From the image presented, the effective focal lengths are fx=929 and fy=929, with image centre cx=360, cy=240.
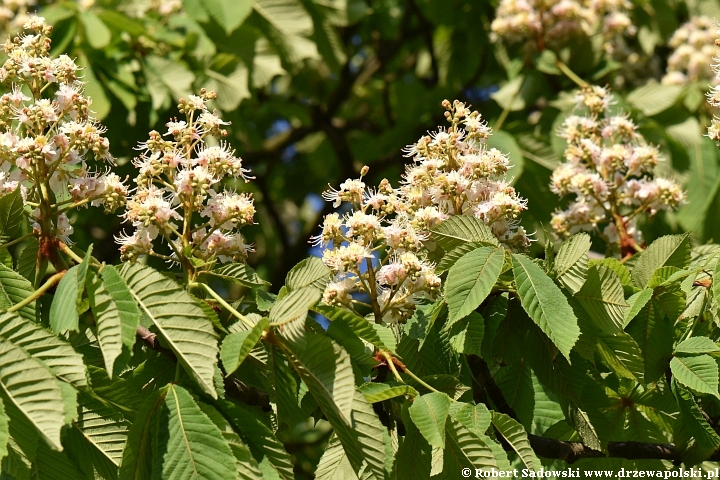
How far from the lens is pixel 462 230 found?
229 cm

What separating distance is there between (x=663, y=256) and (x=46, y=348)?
167cm

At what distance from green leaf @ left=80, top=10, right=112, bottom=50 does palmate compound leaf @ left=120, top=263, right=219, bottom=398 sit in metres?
2.67

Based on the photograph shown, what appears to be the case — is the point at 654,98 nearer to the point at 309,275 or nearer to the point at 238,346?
the point at 309,275

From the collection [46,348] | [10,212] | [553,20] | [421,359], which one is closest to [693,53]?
[553,20]

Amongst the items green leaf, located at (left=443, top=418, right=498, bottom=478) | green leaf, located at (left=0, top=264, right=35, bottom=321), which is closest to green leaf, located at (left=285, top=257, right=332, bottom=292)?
green leaf, located at (left=443, top=418, right=498, bottom=478)

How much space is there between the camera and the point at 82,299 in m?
2.04

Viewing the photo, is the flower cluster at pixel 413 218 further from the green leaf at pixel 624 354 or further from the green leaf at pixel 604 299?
the green leaf at pixel 624 354

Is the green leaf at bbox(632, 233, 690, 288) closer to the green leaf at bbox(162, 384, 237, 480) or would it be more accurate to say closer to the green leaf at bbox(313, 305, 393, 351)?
the green leaf at bbox(313, 305, 393, 351)

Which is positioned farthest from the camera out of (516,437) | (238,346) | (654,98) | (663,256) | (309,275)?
(654,98)

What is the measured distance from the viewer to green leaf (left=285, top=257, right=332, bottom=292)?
234cm

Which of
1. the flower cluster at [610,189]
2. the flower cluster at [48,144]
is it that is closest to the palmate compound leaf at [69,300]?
the flower cluster at [48,144]

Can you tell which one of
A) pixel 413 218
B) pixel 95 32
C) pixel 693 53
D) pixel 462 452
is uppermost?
pixel 95 32

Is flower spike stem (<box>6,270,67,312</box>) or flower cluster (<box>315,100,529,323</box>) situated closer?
flower spike stem (<box>6,270,67,312</box>)

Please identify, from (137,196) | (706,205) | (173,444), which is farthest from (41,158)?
(706,205)
